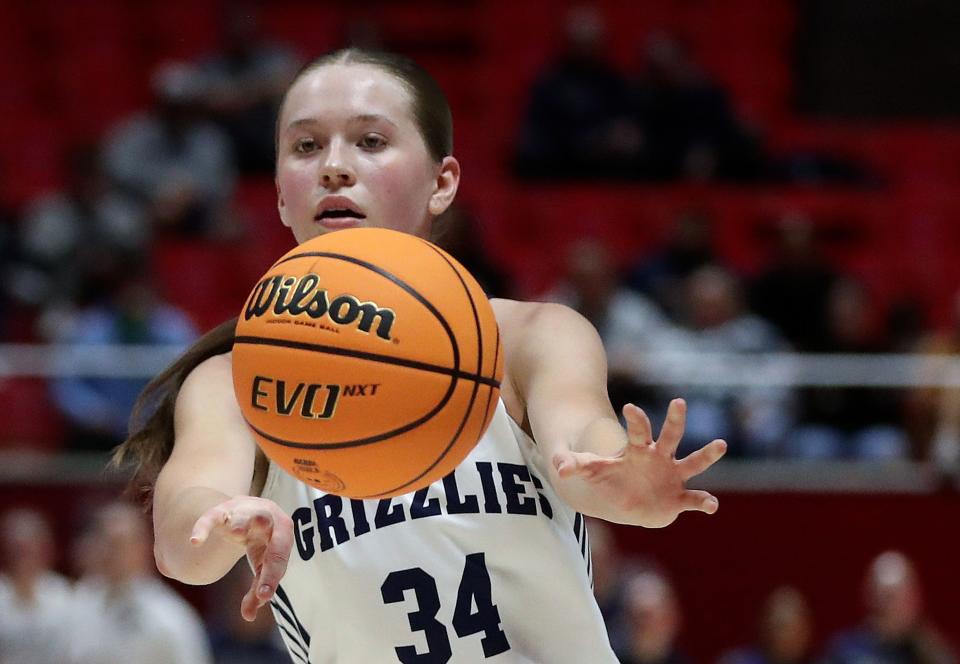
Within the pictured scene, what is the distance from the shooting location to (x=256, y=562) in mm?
2656

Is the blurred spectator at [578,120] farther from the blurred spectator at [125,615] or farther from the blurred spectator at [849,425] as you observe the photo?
the blurred spectator at [125,615]

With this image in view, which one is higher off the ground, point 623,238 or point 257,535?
point 257,535

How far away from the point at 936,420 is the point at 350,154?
6229mm

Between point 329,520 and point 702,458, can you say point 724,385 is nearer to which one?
point 329,520

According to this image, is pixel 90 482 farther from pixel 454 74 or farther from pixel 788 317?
pixel 454 74

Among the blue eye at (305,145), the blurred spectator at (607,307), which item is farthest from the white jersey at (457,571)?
the blurred spectator at (607,307)

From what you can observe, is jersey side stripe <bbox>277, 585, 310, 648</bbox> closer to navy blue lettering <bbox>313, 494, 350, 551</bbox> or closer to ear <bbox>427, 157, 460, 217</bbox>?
navy blue lettering <bbox>313, 494, 350, 551</bbox>

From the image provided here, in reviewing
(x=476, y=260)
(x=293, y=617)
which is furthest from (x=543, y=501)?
(x=476, y=260)

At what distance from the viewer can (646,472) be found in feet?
8.97

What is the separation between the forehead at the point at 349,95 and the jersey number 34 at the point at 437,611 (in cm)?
92

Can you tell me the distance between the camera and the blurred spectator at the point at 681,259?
10102 millimetres

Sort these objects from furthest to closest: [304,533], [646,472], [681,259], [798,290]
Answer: [681,259] < [798,290] < [304,533] < [646,472]

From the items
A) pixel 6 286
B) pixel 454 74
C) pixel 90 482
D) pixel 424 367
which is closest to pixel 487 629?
pixel 424 367

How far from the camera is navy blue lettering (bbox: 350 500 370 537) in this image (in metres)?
3.28
